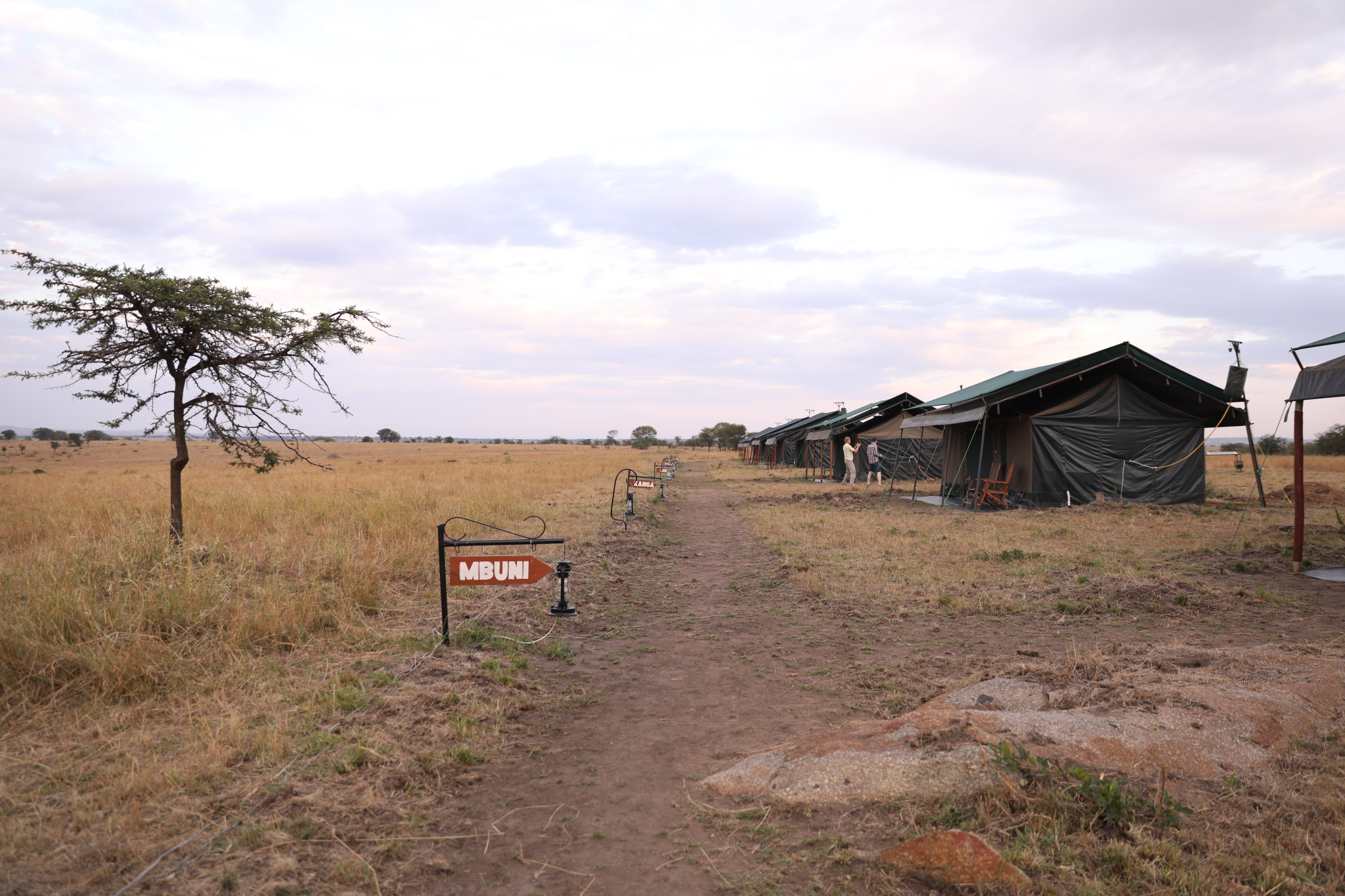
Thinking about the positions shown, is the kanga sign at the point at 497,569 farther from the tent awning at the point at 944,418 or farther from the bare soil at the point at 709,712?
the tent awning at the point at 944,418

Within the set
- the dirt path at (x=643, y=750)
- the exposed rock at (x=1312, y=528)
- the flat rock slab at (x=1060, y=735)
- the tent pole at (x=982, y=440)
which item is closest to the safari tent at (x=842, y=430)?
the tent pole at (x=982, y=440)

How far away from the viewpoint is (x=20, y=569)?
21.4 feet

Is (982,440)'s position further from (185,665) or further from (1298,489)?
(185,665)

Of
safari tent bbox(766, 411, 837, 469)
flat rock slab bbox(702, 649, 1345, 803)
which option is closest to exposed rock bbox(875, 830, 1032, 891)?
flat rock slab bbox(702, 649, 1345, 803)

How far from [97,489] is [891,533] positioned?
62.2 ft

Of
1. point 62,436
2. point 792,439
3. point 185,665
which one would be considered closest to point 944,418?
point 185,665

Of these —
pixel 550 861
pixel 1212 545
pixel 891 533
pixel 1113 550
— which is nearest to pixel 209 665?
pixel 550 861

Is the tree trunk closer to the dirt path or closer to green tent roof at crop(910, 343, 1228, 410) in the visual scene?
the dirt path

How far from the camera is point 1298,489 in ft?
33.1

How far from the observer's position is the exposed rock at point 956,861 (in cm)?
294

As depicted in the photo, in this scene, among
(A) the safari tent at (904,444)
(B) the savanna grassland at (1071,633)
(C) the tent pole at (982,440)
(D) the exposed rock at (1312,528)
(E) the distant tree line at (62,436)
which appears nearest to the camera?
(B) the savanna grassland at (1071,633)

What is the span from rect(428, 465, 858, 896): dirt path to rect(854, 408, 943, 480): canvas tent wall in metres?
21.4

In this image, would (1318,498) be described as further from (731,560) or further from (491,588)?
(491,588)

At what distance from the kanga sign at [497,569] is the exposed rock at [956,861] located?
347 cm
